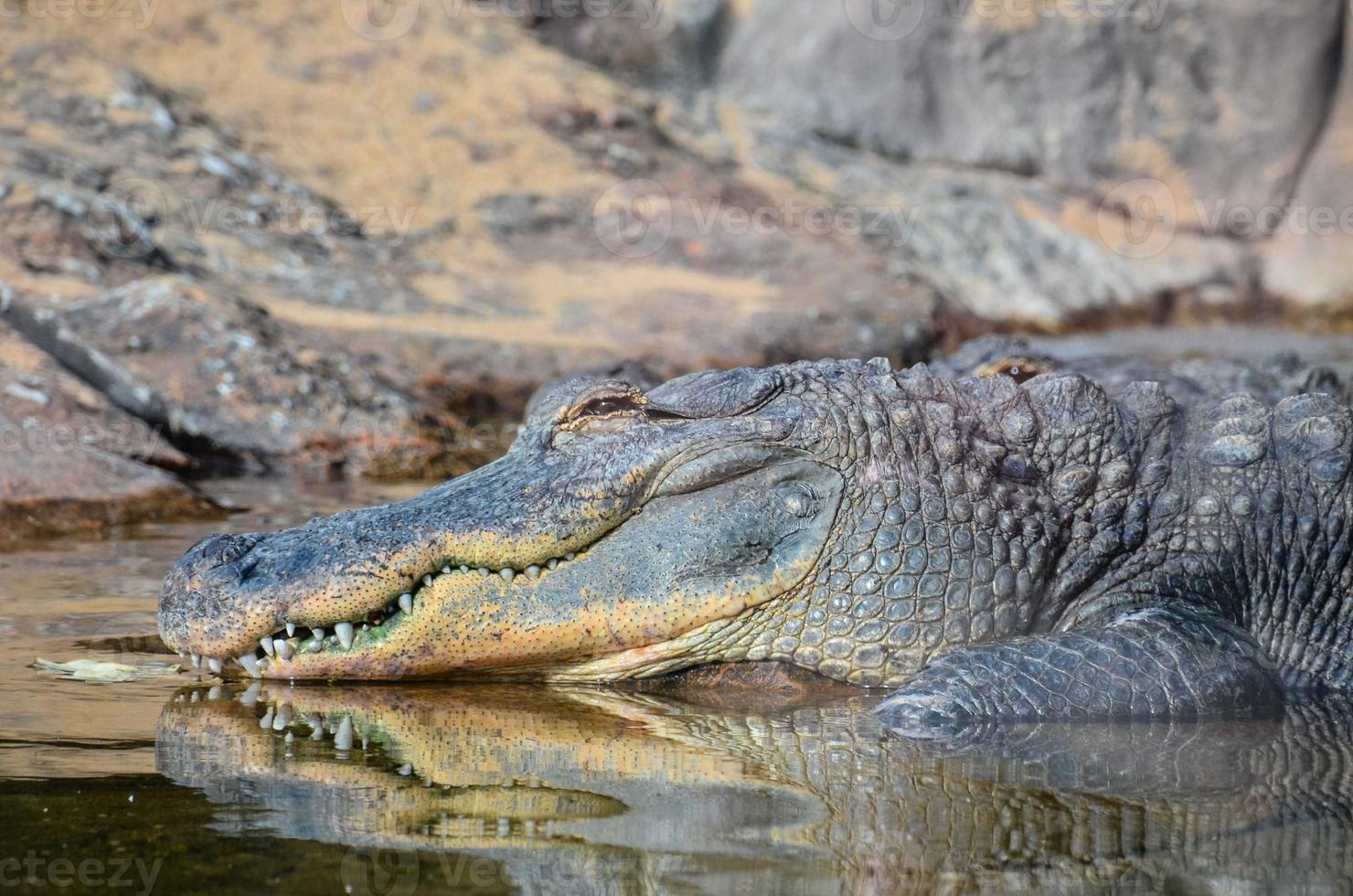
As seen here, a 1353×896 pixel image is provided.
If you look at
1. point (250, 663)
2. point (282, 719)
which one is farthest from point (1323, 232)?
point (282, 719)

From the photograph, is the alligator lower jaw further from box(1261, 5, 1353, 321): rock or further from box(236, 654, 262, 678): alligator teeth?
box(1261, 5, 1353, 321): rock

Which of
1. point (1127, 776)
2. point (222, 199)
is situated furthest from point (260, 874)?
point (222, 199)

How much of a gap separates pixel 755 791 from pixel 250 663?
1.41 metres

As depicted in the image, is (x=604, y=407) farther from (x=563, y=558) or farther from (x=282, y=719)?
(x=282, y=719)

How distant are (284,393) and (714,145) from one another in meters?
7.02

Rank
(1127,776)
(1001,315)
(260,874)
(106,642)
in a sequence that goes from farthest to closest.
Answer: (1001,315) → (106,642) → (1127,776) → (260,874)

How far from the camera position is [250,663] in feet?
12.0

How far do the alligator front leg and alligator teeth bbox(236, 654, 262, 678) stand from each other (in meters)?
1.51

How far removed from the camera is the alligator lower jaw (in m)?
3.63

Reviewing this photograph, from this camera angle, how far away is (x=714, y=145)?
13.8 meters

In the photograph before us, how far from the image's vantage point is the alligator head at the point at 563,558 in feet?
11.8

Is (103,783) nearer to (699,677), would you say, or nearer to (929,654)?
(699,677)

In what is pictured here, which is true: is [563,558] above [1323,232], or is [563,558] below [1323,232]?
below

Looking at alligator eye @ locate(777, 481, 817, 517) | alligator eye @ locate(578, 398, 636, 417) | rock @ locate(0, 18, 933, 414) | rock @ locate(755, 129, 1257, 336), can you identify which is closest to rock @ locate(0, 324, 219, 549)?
rock @ locate(0, 18, 933, 414)
